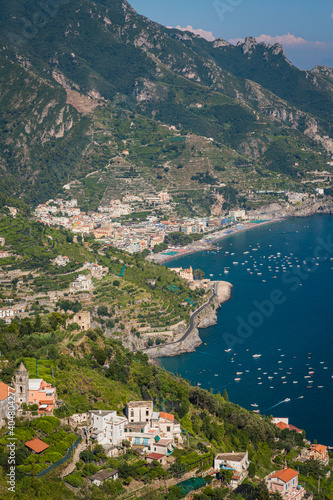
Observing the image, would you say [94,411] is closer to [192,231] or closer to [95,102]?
[192,231]

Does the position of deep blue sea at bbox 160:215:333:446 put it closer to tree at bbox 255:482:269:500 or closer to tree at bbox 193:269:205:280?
tree at bbox 193:269:205:280

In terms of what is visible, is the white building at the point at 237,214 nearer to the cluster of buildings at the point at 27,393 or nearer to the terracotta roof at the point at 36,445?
the cluster of buildings at the point at 27,393

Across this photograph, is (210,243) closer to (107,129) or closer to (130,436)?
(107,129)

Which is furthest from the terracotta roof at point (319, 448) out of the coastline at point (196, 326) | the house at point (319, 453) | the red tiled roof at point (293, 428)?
the coastline at point (196, 326)

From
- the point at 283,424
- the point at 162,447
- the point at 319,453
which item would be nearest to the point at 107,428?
the point at 162,447

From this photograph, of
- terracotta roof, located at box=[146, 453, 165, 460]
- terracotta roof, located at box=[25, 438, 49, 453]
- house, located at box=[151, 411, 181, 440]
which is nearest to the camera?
terracotta roof, located at box=[25, 438, 49, 453]

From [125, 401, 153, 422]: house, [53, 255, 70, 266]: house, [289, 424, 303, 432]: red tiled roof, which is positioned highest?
[53, 255, 70, 266]: house

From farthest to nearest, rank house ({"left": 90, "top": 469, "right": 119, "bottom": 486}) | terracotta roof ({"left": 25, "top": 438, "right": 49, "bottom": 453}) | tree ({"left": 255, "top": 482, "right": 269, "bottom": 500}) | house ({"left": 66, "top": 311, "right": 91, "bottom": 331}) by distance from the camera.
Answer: house ({"left": 66, "top": 311, "right": 91, "bottom": 331})
tree ({"left": 255, "top": 482, "right": 269, "bottom": 500})
terracotta roof ({"left": 25, "top": 438, "right": 49, "bottom": 453})
house ({"left": 90, "top": 469, "right": 119, "bottom": 486})

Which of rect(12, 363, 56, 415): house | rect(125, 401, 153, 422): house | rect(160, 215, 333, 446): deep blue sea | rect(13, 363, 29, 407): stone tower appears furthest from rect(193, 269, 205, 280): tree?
rect(13, 363, 29, 407): stone tower

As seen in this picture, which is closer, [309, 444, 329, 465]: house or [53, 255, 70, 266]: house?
[309, 444, 329, 465]: house
